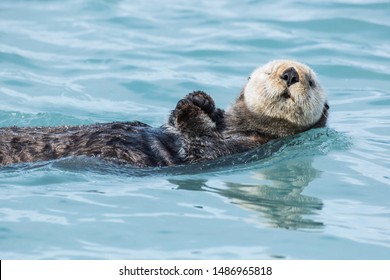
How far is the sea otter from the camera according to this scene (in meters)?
7.22

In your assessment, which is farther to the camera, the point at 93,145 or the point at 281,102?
the point at 281,102

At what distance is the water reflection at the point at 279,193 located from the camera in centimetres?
624

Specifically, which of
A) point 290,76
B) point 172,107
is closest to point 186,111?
point 290,76

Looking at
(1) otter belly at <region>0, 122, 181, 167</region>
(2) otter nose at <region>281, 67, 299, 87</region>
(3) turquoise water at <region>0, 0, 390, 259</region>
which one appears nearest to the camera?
(3) turquoise water at <region>0, 0, 390, 259</region>

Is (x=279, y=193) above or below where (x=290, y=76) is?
below

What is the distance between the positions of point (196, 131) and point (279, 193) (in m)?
0.97

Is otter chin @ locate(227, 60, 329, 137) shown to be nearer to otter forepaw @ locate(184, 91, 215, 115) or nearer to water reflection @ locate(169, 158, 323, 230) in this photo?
water reflection @ locate(169, 158, 323, 230)

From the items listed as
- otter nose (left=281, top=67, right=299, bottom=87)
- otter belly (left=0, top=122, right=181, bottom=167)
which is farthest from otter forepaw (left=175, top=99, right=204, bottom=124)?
otter nose (left=281, top=67, right=299, bottom=87)

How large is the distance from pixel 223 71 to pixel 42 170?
199 inches

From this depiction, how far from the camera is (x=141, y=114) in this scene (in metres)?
10.3

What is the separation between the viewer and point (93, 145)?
23.8 ft

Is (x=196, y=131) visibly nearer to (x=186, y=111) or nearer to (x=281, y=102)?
(x=186, y=111)

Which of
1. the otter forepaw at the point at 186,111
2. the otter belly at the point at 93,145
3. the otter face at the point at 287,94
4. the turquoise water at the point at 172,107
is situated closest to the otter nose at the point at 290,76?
the otter face at the point at 287,94

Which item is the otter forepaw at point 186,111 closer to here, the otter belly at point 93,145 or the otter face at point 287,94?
the otter belly at point 93,145
